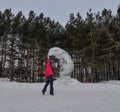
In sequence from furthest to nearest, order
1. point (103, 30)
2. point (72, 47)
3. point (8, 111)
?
point (72, 47) < point (103, 30) < point (8, 111)

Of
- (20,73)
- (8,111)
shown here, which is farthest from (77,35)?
(8,111)

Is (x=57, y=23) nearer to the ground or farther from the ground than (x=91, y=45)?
farther from the ground

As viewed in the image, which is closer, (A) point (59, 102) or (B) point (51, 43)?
(A) point (59, 102)

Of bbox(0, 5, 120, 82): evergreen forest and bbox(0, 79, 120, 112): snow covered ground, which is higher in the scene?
bbox(0, 5, 120, 82): evergreen forest

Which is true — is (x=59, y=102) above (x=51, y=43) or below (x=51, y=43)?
below

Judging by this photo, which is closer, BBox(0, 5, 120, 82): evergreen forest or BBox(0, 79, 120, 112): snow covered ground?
BBox(0, 79, 120, 112): snow covered ground

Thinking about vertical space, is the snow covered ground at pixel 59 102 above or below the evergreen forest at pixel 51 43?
below

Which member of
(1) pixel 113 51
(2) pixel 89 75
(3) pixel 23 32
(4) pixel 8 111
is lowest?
(4) pixel 8 111

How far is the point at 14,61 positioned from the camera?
166ft

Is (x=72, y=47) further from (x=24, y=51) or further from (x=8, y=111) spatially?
(x=8, y=111)

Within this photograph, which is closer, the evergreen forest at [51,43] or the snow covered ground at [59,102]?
the snow covered ground at [59,102]

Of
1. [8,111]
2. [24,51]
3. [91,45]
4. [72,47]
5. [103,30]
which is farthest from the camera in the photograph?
[24,51]

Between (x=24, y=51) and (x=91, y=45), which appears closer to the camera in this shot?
(x=91, y=45)

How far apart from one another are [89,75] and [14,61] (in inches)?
495
